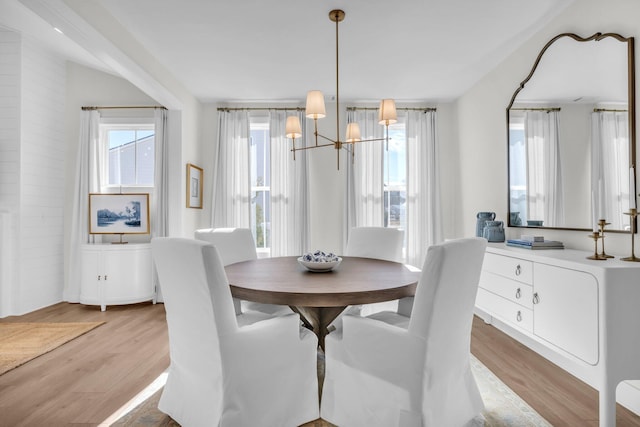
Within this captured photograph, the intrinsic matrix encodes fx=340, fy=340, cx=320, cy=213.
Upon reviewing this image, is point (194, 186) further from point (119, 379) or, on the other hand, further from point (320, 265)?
point (320, 265)

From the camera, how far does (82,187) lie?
13.8ft

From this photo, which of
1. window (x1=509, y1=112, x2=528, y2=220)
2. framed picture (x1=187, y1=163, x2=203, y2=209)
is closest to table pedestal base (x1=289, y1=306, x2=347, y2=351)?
window (x1=509, y1=112, x2=528, y2=220)

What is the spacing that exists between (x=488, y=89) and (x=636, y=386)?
9.70 ft

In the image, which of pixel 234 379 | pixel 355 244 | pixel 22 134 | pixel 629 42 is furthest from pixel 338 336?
pixel 22 134

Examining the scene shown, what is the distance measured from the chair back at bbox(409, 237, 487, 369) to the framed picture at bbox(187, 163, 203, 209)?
11.1 feet

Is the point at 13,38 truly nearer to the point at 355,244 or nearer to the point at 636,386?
the point at 355,244

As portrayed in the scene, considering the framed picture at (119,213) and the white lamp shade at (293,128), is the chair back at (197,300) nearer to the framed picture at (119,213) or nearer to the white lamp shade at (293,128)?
the white lamp shade at (293,128)

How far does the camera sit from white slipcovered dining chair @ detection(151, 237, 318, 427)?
1437mm

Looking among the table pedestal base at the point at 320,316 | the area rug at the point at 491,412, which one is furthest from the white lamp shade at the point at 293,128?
the area rug at the point at 491,412

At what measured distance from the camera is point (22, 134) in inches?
147

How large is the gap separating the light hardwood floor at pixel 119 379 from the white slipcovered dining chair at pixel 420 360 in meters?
0.69

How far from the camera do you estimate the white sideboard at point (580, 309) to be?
1668mm

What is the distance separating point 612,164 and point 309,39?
7.96 ft

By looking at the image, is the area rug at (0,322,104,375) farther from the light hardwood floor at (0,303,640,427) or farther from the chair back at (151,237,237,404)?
the chair back at (151,237,237,404)
